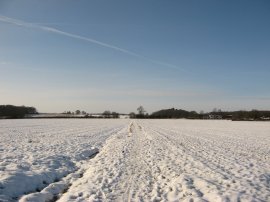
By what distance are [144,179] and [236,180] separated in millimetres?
3433

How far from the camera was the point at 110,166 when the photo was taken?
15.3m

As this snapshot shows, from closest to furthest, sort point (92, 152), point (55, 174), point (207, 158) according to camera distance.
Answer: point (55, 174), point (207, 158), point (92, 152)

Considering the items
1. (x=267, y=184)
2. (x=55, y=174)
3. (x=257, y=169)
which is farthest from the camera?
(x=257, y=169)

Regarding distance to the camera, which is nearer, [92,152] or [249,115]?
[92,152]

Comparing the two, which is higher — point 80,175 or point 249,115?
point 249,115

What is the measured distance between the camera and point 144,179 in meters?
12.3

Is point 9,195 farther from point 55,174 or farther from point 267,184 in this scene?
point 267,184

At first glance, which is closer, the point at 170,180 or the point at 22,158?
the point at 170,180

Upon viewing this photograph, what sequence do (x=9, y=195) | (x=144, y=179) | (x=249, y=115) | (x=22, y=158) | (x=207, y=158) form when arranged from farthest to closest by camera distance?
(x=249, y=115) < (x=207, y=158) < (x=22, y=158) < (x=144, y=179) < (x=9, y=195)

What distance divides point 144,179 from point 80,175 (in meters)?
2.94

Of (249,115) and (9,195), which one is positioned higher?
(249,115)

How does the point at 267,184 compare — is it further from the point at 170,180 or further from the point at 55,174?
the point at 55,174

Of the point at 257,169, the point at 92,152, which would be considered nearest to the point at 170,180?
the point at 257,169

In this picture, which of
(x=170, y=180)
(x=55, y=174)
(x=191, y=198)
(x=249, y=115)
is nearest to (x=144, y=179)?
(x=170, y=180)
